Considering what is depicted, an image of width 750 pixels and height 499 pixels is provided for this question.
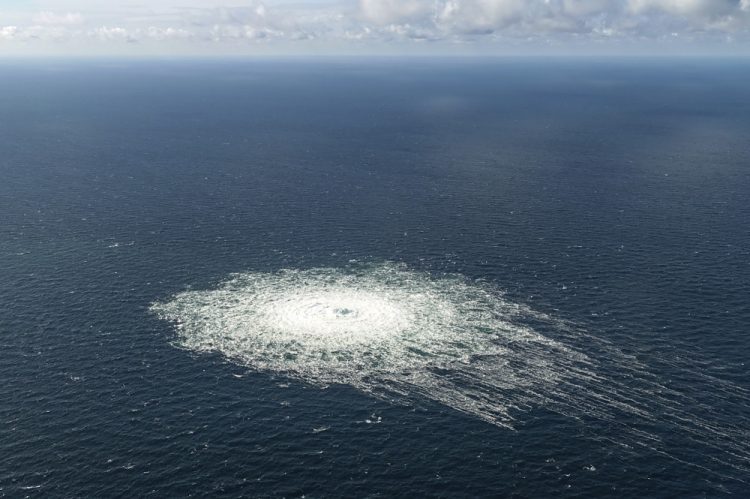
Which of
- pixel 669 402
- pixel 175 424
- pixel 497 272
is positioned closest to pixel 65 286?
pixel 175 424

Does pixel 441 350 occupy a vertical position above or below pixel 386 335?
below

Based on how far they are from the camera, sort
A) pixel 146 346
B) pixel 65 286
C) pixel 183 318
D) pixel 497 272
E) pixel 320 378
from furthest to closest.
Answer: pixel 497 272, pixel 65 286, pixel 183 318, pixel 146 346, pixel 320 378

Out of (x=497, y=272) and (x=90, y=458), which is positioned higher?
(x=497, y=272)

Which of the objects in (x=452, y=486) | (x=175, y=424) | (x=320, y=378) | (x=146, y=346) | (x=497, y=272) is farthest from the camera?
(x=497, y=272)

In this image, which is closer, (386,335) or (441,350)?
(441,350)

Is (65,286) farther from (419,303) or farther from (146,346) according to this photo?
(419,303)

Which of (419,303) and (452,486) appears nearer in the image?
(452,486)

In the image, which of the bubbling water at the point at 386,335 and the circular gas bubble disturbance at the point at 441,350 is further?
the bubbling water at the point at 386,335

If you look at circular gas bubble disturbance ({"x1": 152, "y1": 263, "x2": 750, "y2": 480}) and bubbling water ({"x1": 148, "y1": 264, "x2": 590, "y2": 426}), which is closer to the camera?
circular gas bubble disturbance ({"x1": 152, "y1": 263, "x2": 750, "y2": 480})
